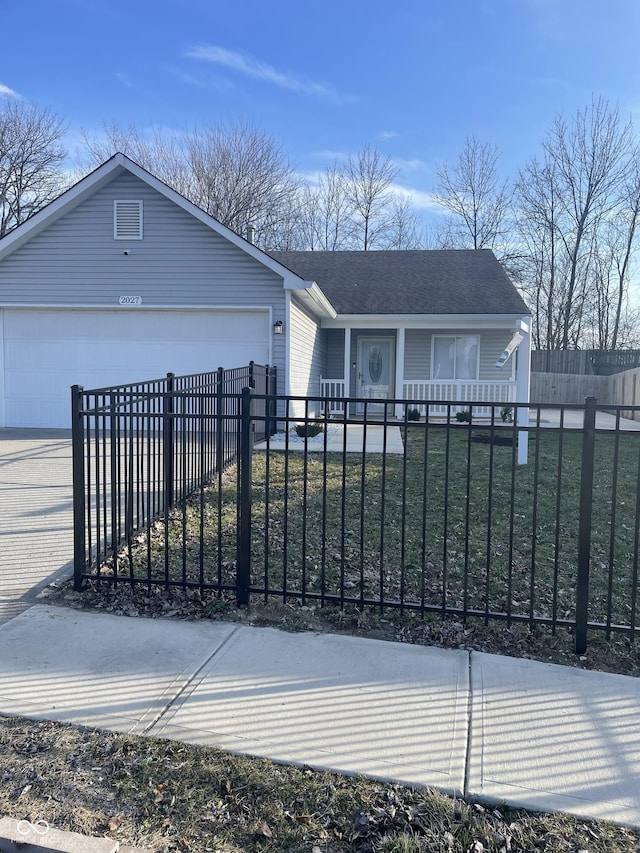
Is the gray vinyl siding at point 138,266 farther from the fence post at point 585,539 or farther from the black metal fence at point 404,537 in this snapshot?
the fence post at point 585,539

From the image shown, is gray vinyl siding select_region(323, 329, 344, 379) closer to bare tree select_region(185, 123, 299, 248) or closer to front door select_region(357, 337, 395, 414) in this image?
front door select_region(357, 337, 395, 414)

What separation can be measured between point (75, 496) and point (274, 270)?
25.4ft

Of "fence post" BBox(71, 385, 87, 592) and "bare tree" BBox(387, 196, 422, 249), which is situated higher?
"bare tree" BBox(387, 196, 422, 249)

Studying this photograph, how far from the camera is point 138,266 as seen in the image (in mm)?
11516

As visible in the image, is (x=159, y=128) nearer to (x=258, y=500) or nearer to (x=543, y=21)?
(x=543, y=21)

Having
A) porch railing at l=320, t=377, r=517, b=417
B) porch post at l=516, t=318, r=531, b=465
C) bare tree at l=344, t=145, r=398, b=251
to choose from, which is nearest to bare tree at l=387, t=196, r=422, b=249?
bare tree at l=344, t=145, r=398, b=251

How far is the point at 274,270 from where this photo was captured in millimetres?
11008

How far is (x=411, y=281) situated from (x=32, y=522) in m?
12.8

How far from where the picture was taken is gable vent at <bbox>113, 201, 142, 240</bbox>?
11.3 m

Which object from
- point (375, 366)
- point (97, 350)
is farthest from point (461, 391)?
point (97, 350)

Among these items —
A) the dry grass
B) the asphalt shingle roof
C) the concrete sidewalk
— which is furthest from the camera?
the asphalt shingle roof

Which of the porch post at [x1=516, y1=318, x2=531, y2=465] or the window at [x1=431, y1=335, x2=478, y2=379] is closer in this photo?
the porch post at [x1=516, y1=318, x2=531, y2=465]

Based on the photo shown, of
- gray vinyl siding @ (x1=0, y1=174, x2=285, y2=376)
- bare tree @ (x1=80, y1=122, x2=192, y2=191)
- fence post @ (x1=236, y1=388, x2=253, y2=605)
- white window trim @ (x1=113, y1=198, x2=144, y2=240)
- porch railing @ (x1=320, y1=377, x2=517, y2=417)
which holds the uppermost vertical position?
bare tree @ (x1=80, y1=122, x2=192, y2=191)

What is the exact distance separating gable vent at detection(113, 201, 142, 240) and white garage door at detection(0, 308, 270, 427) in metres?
1.42
